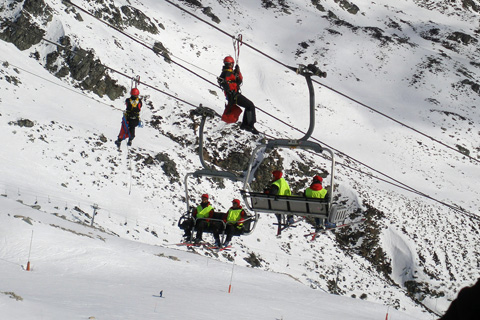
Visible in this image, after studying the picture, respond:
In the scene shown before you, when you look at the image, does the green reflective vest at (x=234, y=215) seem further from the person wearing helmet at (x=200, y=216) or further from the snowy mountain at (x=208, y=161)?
the snowy mountain at (x=208, y=161)

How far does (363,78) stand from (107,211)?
5556 cm

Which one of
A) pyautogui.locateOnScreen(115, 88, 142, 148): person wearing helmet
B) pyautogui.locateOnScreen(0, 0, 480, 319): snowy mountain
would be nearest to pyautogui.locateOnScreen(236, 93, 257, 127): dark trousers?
pyautogui.locateOnScreen(0, 0, 480, 319): snowy mountain

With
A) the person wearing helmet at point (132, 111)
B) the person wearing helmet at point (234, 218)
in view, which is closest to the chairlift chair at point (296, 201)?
the person wearing helmet at point (234, 218)

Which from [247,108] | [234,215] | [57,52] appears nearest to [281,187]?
[247,108]

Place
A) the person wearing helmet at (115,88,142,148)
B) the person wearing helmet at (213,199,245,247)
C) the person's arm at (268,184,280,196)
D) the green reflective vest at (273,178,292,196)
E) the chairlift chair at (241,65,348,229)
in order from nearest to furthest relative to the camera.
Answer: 1. the chairlift chair at (241,65,348,229)
2. the person's arm at (268,184,280,196)
3. the green reflective vest at (273,178,292,196)
4. the person wearing helmet at (213,199,245,247)
5. the person wearing helmet at (115,88,142,148)

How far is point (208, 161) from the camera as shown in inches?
1903

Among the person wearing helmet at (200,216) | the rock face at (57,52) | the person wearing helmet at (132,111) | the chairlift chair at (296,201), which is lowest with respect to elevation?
the person wearing helmet at (200,216)

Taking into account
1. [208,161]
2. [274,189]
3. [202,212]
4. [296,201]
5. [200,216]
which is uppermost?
[208,161]

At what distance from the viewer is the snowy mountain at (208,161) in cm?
2173

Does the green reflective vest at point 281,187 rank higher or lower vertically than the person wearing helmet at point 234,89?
lower

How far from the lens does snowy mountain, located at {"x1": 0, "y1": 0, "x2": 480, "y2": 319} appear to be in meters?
21.7

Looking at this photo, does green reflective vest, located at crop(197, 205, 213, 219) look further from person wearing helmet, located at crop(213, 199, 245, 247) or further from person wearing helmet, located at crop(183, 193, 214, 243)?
person wearing helmet, located at crop(213, 199, 245, 247)

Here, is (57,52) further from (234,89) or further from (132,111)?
(234,89)

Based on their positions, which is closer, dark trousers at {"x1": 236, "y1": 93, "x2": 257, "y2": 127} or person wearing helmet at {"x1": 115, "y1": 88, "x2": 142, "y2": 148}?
dark trousers at {"x1": 236, "y1": 93, "x2": 257, "y2": 127}
